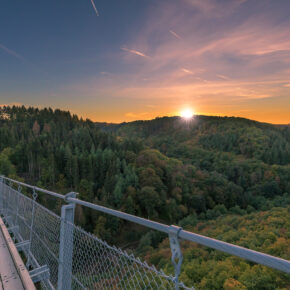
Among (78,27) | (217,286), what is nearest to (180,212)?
(217,286)

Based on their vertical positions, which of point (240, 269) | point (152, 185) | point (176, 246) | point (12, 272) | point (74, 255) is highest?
point (176, 246)

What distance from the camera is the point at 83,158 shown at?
176ft

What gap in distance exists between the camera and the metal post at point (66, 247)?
1.98 metres

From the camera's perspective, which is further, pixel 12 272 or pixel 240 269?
pixel 240 269

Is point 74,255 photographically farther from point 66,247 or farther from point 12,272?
point 12,272

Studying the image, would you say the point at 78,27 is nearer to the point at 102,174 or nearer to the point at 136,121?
the point at 102,174

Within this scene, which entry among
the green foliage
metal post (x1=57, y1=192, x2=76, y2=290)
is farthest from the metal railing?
the green foliage

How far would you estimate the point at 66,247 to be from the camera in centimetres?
201

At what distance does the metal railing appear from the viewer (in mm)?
1002

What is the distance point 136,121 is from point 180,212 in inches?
5295

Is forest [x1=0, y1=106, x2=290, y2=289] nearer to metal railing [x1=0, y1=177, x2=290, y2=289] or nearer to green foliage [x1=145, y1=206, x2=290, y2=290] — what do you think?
green foliage [x1=145, y1=206, x2=290, y2=290]

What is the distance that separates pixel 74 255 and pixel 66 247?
0.50 metres

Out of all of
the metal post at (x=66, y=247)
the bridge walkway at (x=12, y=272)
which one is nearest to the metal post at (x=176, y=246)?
the metal post at (x=66, y=247)

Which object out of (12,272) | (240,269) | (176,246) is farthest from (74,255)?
(240,269)
